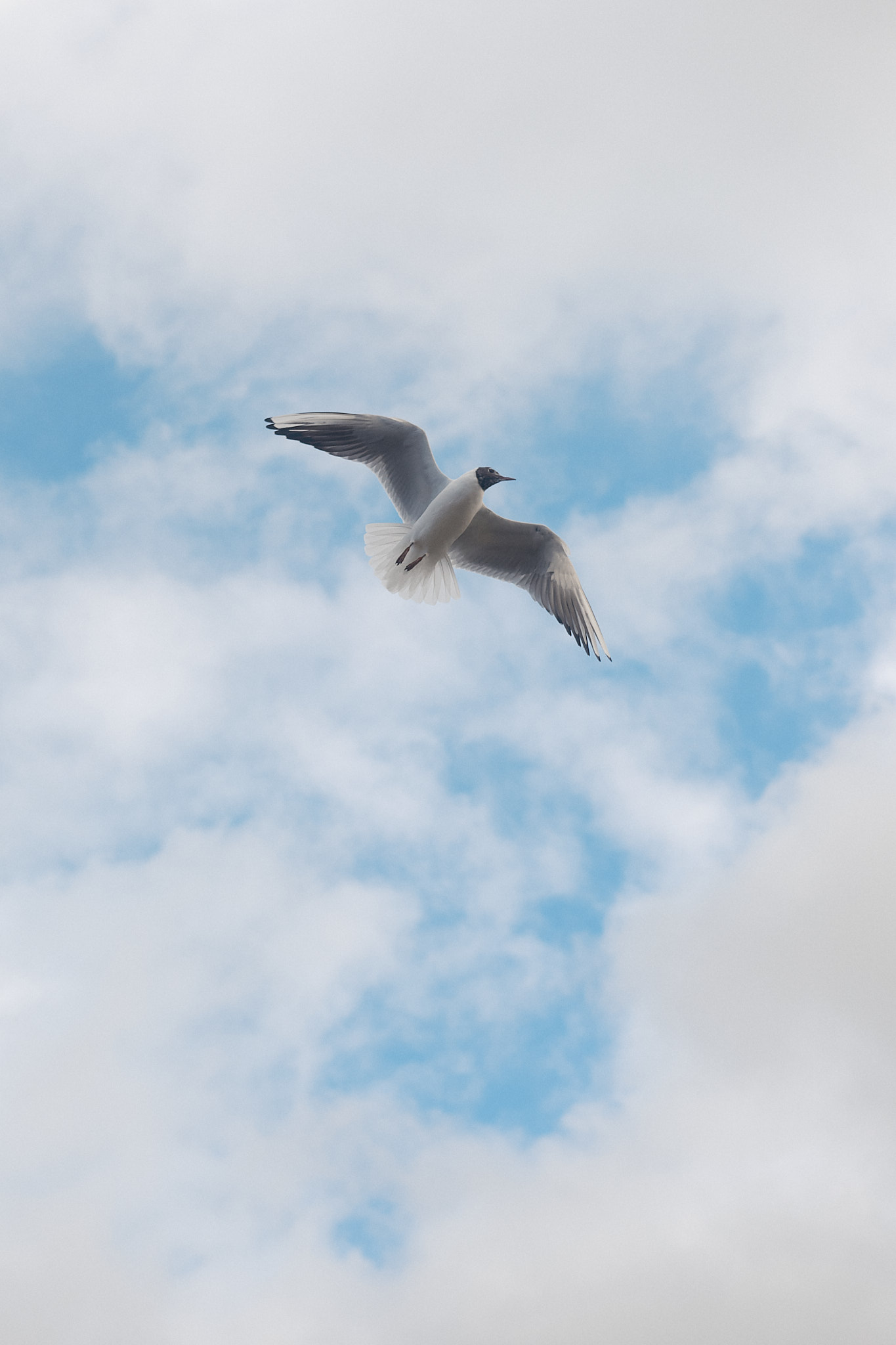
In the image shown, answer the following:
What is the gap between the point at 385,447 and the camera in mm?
12953

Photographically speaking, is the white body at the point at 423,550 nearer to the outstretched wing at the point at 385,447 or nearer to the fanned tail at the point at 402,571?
the fanned tail at the point at 402,571

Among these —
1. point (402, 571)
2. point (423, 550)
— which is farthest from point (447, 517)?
point (402, 571)

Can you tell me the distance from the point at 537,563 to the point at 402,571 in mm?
1753

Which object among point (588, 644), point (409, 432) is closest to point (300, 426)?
point (409, 432)

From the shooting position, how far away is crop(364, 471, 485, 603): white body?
12.5 metres

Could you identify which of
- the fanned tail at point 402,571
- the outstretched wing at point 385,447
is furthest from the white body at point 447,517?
the outstretched wing at point 385,447

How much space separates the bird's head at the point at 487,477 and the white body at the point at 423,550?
0.73 ft

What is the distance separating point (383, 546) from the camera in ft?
43.2

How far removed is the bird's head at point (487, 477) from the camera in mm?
12789

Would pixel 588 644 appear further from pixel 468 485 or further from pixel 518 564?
pixel 468 485

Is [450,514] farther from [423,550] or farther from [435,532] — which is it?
[423,550]

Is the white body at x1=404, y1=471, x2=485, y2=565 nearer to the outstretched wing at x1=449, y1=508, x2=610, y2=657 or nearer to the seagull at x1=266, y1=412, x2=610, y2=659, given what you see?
the seagull at x1=266, y1=412, x2=610, y2=659

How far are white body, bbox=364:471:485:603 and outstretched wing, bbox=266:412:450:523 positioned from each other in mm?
275

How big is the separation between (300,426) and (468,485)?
2.03 meters
